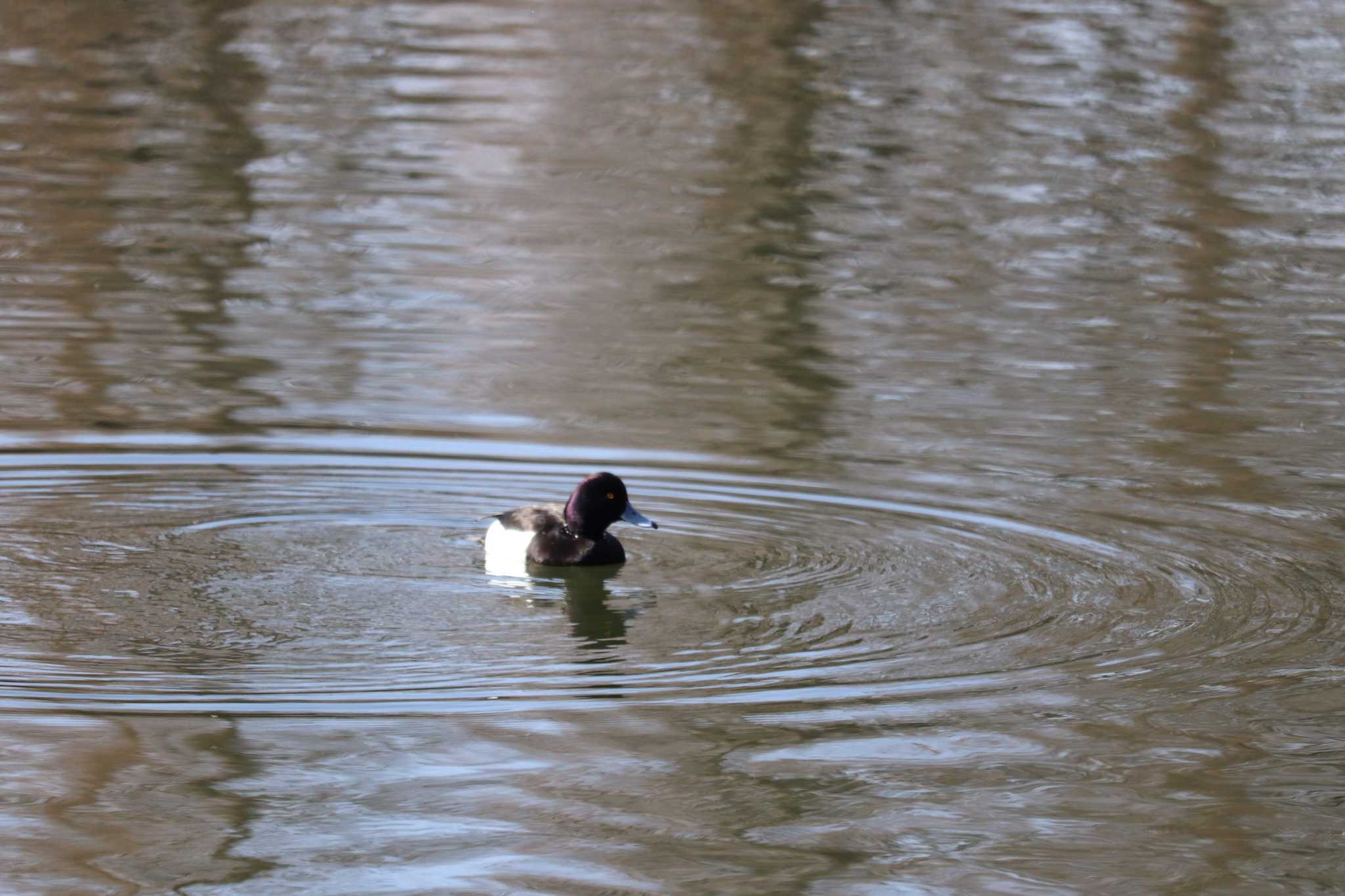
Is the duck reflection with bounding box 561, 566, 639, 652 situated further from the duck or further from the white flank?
the white flank

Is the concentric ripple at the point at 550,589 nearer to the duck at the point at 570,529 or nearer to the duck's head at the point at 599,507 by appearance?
the duck at the point at 570,529

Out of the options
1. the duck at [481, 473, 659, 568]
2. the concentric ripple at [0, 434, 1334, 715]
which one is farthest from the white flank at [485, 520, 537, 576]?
the concentric ripple at [0, 434, 1334, 715]

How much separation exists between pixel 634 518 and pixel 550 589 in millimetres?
564

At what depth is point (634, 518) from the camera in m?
9.98

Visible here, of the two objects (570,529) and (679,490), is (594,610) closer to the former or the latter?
(570,529)

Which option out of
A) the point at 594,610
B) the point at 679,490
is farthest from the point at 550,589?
the point at 679,490

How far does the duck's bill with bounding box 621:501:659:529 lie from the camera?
993cm

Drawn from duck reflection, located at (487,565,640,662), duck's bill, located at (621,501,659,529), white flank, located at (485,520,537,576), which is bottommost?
duck reflection, located at (487,565,640,662)

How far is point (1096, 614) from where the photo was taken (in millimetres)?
9016

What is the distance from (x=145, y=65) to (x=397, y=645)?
20033 millimetres

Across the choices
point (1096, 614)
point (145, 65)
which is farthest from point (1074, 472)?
point (145, 65)

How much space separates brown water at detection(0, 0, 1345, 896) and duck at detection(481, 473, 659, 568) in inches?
6.3

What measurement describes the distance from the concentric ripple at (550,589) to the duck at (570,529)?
119mm

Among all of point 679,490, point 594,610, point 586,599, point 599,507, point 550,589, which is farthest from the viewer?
point 679,490
